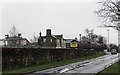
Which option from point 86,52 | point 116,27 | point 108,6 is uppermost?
point 108,6

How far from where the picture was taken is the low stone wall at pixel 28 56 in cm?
1949

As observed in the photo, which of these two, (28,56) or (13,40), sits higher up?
(13,40)

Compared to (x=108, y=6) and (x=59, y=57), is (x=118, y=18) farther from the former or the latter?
(x=59, y=57)

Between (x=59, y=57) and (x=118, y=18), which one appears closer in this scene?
(x=118, y=18)

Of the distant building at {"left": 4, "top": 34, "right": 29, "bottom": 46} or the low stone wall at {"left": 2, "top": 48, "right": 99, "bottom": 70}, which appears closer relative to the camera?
the low stone wall at {"left": 2, "top": 48, "right": 99, "bottom": 70}

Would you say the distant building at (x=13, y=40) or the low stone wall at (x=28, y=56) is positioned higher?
the distant building at (x=13, y=40)

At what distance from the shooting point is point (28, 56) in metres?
23.7

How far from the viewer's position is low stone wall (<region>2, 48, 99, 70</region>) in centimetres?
1949

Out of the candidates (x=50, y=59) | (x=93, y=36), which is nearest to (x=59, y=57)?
(x=50, y=59)

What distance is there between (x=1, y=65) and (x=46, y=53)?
11201 mm

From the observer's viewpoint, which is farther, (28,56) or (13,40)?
(13,40)

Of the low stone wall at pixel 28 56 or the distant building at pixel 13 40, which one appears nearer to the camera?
the low stone wall at pixel 28 56

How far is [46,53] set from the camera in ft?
95.3

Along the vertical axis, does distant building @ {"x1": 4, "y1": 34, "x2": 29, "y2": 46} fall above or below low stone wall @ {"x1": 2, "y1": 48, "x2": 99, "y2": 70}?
above
